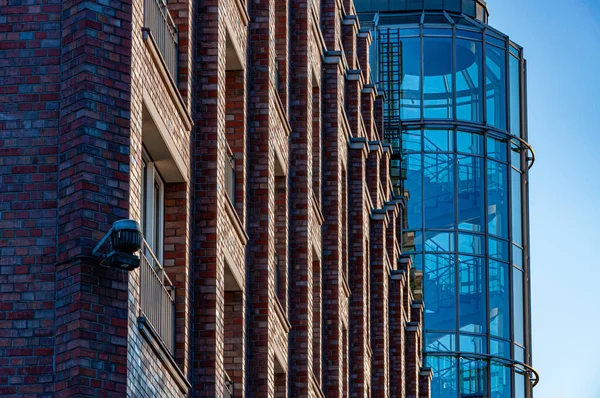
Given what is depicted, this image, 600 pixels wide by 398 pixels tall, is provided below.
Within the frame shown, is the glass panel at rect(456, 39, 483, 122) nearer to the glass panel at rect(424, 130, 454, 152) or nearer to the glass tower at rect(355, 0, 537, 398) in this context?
the glass tower at rect(355, 0, 537, 398)

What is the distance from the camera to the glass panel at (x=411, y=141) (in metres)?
68.3

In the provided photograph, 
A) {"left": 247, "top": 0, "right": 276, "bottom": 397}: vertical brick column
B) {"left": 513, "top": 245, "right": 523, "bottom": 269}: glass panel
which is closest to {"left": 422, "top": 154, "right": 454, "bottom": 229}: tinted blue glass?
{"left": 513, "top": 245, "right": 523, "bottom": 269}: glass panel

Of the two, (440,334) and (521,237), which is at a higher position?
(521,237)

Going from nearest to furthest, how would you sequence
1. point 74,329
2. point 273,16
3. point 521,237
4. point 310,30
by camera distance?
1. point 74,329
2. point 273,16
3. point 310,30
4. point 521,237

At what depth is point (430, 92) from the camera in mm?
69688

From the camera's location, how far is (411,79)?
69.8 metres

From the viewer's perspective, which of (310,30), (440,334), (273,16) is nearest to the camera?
(273,16)

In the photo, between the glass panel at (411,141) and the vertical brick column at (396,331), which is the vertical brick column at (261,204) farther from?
the glass panel at (411,141)

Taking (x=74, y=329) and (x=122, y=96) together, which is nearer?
(x=74, y=329)

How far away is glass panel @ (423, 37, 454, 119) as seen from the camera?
69.3 meters

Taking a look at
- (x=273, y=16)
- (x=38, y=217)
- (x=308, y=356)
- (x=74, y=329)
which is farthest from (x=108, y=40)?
(x=308, y=356)

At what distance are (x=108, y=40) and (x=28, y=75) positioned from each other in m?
0.95

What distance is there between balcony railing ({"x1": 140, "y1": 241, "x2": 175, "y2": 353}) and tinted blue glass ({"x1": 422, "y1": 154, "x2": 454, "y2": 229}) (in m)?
47.1

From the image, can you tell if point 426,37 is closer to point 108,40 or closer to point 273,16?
point 273,16
